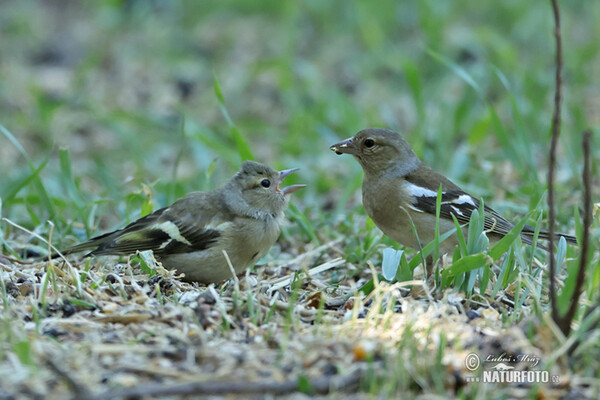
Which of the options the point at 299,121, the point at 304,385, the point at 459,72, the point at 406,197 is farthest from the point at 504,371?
the point at 299,121

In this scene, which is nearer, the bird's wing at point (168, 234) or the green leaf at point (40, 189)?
the bird's wing at point (168, 234)

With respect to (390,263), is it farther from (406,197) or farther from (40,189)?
(40,189)

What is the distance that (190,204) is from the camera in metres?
5.09

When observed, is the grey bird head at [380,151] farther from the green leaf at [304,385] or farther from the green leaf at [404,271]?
the green leaf at [304,385]

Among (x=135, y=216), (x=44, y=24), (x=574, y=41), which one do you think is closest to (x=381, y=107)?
(x=574, y=41)

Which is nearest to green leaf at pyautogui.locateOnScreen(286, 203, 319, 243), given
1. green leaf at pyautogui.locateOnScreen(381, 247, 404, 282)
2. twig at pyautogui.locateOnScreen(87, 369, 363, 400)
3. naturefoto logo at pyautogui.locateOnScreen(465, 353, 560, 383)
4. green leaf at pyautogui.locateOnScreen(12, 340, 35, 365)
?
green leaf at pyautogui.locateOnScreen(381, 247, 404, 282)

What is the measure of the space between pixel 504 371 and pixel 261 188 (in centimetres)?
221

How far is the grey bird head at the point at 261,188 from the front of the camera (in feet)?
16.7

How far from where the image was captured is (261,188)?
514cm

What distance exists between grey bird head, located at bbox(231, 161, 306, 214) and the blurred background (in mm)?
519

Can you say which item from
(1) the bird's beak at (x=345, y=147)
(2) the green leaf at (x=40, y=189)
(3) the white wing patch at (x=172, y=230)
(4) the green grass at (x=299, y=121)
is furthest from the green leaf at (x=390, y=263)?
(2) the green leaf at (x=40, y=189)

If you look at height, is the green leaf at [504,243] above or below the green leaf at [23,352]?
above

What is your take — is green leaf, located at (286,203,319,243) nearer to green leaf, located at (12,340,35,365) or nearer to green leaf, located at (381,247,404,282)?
green leaf, located at (381,247,404,282)

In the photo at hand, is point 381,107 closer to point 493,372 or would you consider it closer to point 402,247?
point 402,247
